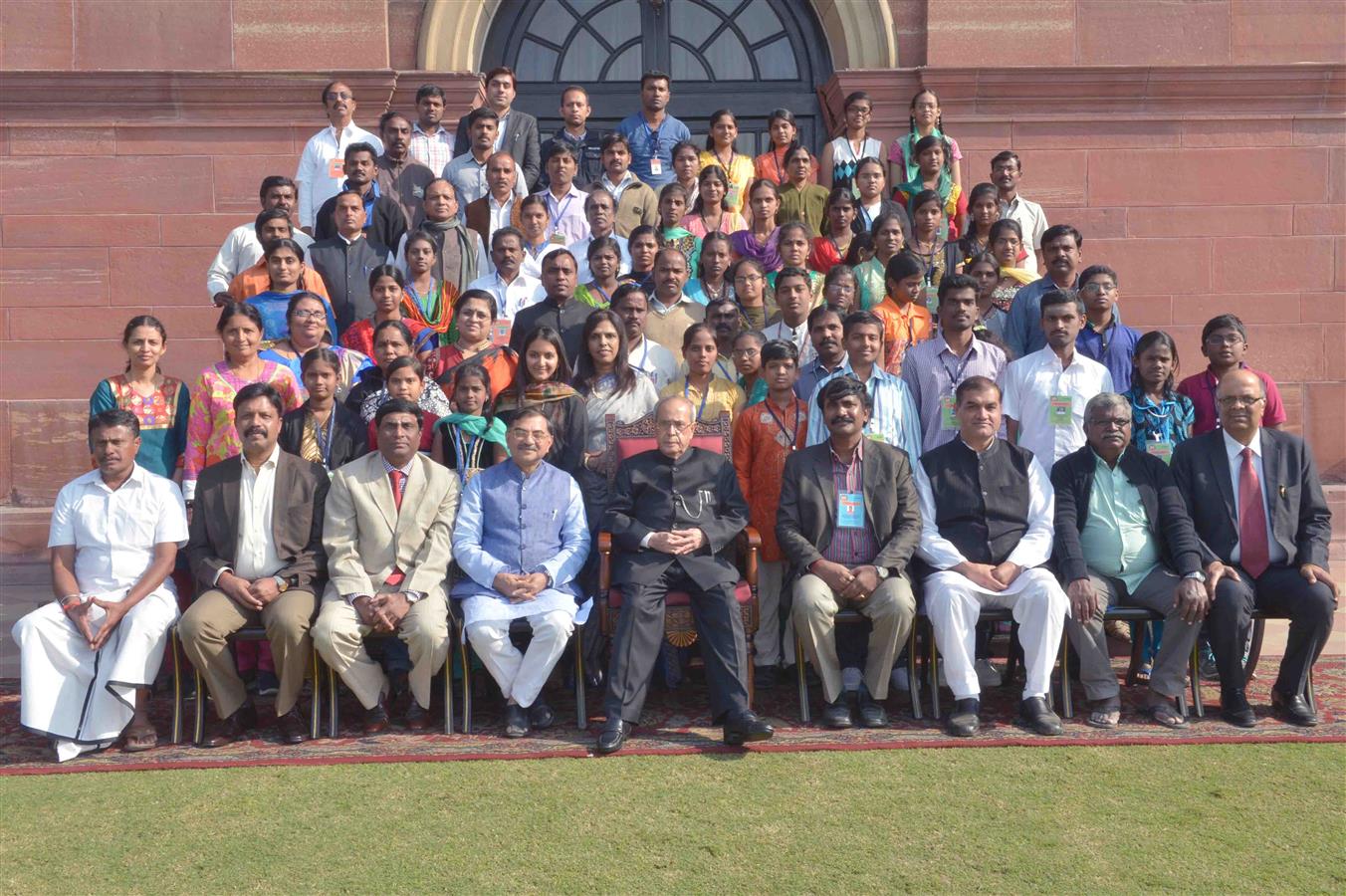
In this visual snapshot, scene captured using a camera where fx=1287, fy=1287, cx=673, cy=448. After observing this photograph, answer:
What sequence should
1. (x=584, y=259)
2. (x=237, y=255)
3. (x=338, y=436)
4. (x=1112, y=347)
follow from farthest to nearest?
(x=584, y=259), (x=237, y=255), (x=1112, y=347), (x=338, y=436)

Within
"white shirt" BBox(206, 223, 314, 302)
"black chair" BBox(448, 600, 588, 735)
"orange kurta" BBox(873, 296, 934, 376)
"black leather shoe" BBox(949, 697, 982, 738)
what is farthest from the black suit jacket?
"white shirt" BBox(206, 223, 314, 302)

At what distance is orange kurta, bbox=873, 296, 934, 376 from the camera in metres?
6.96

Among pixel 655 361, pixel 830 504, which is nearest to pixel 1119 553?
pixel 830 504

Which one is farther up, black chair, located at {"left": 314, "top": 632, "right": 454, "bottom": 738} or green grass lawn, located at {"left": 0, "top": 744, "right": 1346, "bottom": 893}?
black chair, located at {"left": 314, "top": 632, "right": 454, "bottom": 738}

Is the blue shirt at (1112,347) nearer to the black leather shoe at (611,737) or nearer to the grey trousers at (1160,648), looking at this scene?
the grey trousers at (1160,648)

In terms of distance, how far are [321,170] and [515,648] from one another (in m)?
4.40

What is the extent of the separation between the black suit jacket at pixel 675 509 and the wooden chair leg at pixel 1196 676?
2000mm

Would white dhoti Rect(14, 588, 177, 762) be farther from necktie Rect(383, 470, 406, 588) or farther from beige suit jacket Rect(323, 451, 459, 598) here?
necktie Rect(383, 470, 406, 588)

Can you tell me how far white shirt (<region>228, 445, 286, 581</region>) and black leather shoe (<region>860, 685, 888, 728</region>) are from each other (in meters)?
2.59

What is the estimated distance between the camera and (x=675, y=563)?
559 cm

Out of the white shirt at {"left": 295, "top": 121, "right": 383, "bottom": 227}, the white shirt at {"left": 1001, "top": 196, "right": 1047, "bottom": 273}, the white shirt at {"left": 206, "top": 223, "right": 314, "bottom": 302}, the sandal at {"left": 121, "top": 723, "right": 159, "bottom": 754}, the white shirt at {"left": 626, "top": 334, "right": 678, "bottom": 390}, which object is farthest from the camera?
the white shirt at {"left": 295, "top": 121, "right": 383, "bottom": 227}

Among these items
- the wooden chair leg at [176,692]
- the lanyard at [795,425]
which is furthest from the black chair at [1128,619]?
the wooden chair leg at [176,692]

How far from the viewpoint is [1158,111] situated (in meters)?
9.89

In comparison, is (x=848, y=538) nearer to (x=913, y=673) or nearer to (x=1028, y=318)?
(x=913, y=673)
